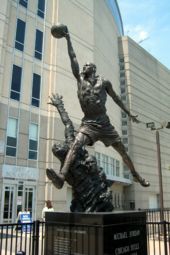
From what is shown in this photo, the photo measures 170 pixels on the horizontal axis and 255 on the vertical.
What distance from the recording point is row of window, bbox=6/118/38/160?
81.5 feet

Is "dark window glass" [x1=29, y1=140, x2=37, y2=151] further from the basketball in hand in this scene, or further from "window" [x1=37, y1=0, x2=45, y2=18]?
the basketball in hand

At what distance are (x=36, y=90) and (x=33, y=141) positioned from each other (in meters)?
4.37

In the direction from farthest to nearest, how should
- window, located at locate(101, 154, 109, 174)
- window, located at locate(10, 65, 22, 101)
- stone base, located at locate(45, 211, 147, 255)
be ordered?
1. window, located at locate(101, 154, 109, 174)
2. window, located at locate(10, 65, 22, 101)
3. stone base, located at locate(45, 211, 147, 255)

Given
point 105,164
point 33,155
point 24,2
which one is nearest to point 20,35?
point 24,2

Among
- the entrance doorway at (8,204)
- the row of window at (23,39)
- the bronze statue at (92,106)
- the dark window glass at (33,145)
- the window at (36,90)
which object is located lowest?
the entrance doorway at (8,204)

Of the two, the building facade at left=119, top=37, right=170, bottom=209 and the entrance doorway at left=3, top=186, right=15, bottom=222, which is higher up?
the building facade at left=119, top=37, right=170, bottom=209

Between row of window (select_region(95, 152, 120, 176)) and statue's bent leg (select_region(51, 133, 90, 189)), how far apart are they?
98.1 feet

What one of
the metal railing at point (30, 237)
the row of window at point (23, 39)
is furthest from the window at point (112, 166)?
the metal railing at point (30, 237)

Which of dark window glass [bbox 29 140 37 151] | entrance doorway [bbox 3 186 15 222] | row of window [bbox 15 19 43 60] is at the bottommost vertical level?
entrance doorway [bbox 3 186 15 222]

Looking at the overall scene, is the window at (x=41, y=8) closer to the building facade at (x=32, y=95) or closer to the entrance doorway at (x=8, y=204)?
the building facade at (x=32, y=95)

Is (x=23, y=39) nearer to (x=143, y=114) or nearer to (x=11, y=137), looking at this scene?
(x=11, y=137)

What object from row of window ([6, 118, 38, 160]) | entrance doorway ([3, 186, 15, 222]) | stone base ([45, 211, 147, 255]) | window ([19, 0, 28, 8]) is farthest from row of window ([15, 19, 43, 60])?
Result: stone base ([45, 211, 147, 255])

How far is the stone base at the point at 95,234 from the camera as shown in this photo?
16.7ft

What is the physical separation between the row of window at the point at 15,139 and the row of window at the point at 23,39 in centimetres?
619
